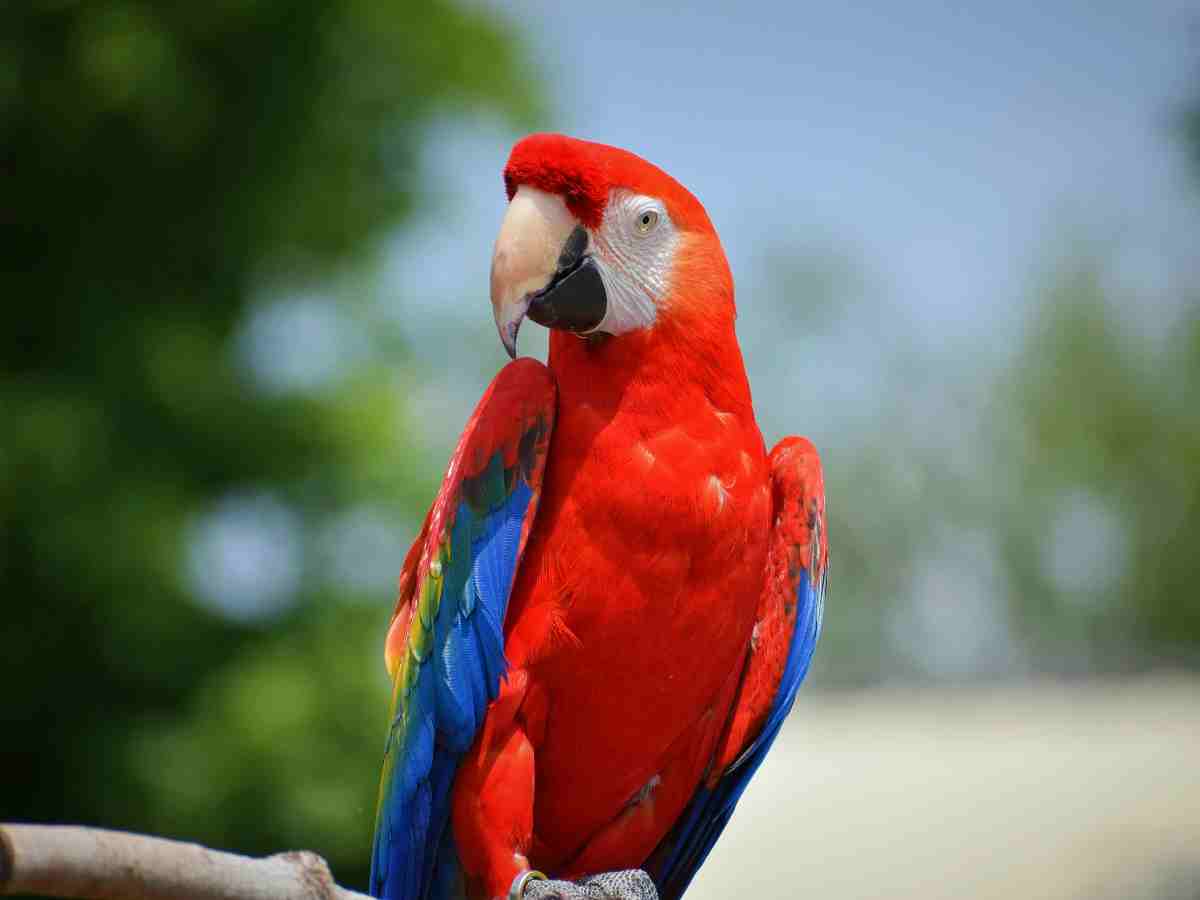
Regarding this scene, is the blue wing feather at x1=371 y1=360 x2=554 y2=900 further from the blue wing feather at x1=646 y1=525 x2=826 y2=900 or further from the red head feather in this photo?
the blue wing feather at x1=646 y1=525 x2=826 y2=900

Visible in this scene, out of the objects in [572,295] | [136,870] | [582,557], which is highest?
Answer: [572,295]

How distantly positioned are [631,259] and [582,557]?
0.48 meters

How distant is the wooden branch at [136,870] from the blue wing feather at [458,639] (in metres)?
0.68

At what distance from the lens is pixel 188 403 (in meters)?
4.64

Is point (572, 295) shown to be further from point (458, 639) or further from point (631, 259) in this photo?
point (458, 639)

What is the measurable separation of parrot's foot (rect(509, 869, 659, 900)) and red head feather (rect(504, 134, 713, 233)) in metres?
1.02

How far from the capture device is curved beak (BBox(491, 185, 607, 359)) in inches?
74.9

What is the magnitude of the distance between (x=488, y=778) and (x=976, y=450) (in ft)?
25.9

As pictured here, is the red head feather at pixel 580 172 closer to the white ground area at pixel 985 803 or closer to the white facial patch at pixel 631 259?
the white facial patch at pixel 631 259

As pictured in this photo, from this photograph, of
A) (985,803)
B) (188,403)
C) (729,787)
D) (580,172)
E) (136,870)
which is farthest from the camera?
(985,803)

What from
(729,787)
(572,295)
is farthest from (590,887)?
(572,295)

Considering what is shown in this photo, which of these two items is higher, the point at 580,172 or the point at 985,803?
the point at 580,172

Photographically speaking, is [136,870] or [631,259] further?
[631,259]

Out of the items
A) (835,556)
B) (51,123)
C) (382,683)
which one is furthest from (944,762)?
(51,123)
